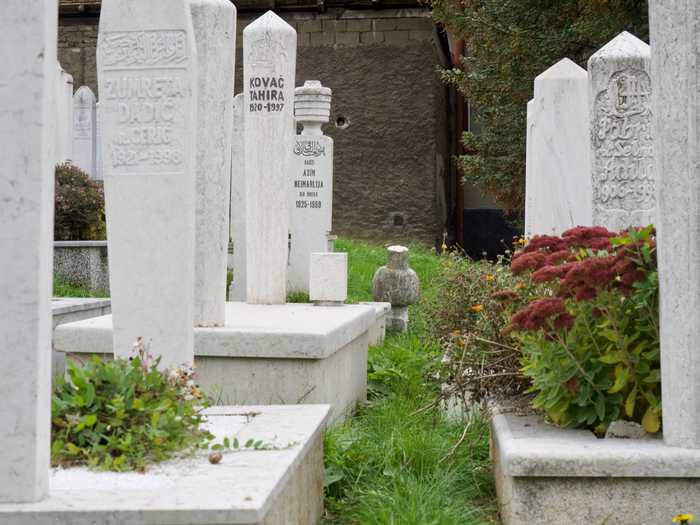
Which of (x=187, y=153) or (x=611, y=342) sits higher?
(x=187, y=153)

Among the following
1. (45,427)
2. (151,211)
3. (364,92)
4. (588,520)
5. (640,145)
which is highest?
(364,92)

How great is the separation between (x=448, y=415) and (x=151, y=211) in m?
2.44

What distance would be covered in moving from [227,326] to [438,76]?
46.4ft

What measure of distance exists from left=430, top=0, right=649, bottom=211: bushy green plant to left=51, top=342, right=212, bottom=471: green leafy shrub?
35.5 ft

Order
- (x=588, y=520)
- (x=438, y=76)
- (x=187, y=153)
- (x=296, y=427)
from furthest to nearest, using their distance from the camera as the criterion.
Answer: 1. (x=438, y=76)
2. (x=187, y=153)
3. (x=296, y=427)
4. (x=588, y=520)

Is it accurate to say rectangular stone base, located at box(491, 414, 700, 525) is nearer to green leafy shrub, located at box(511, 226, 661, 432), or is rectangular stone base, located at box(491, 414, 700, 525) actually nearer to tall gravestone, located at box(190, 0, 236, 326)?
green leafy shrub, located at box(511, 226, 661, 432)

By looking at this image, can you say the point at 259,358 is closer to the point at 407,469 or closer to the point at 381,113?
the point at 407,469

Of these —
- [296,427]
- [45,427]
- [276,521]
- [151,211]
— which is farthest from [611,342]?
[45,427]

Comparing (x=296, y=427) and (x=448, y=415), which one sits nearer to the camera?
(x=296, y=427)

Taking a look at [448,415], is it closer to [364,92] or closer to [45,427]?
[45,427]

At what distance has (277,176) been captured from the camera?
8.52 m

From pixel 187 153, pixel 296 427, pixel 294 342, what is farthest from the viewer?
pixel 294 342

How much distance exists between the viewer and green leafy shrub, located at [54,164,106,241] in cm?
1214

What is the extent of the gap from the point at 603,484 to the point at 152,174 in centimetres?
225
